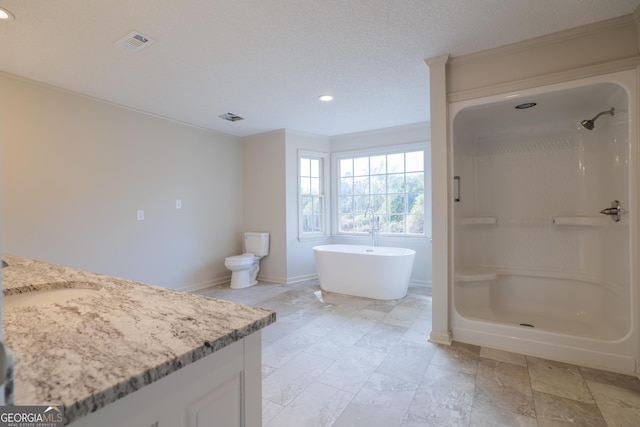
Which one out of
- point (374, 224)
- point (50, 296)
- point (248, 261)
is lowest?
point (248, 261)

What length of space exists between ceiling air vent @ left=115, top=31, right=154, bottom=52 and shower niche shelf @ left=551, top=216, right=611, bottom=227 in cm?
372

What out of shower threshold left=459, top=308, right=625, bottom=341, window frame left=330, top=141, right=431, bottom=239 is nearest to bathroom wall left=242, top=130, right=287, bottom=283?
window frame left=330, top=141, right=431, bottom=239

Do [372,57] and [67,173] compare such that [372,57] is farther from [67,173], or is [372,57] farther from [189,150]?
[67,173]

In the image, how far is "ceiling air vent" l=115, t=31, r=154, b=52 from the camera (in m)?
2.13

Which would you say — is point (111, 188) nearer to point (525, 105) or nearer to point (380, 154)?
point (380, 154)

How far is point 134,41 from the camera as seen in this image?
219cm

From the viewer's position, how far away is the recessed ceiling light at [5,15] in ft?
6.11

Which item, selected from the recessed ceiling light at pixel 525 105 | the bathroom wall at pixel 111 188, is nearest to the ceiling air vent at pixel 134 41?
the bathroom wall at pixel 111 188

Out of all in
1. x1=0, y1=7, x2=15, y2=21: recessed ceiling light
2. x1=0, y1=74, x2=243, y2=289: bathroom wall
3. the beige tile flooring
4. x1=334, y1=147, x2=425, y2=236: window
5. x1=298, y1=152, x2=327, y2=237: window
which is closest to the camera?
the beige tile flooring

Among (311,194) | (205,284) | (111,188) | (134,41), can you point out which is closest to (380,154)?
(311,194)

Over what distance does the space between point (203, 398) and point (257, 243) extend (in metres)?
3.79

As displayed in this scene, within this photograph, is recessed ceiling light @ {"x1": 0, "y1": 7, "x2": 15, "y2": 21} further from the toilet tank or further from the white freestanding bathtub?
the white freestanding bathtub

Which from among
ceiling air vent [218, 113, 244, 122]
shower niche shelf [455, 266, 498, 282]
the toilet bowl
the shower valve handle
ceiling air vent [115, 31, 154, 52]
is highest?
ceiling air vent [115, 31, 154, 52]

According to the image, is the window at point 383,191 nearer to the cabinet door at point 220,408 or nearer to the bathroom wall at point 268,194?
the bathroom wall at point 268,194
